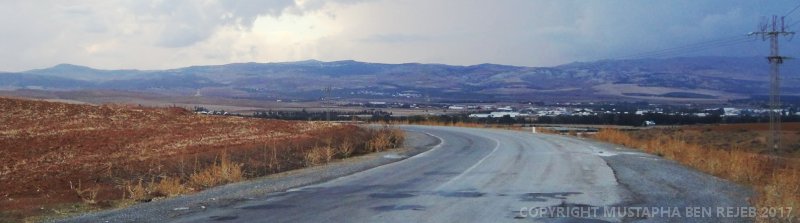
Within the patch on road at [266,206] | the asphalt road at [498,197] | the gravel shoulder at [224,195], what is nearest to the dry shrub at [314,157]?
the gravel shoulder at [224,195]

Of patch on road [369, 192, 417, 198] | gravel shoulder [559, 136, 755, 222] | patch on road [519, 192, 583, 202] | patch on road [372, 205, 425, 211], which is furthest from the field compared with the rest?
gravel shoulder [559, 136, 755, 222]

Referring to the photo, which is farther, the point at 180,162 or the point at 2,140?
the point at 2,140

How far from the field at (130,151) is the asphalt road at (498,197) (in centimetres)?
305

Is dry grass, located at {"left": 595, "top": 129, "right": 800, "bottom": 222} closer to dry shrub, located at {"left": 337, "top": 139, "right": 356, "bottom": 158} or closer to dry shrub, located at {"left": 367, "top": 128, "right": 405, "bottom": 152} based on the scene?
dry shrub, located at {"left": 367, "top": 128, "right": 405, "bottom": 152}

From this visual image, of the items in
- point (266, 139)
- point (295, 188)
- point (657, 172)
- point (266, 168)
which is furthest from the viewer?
point (266, 139)

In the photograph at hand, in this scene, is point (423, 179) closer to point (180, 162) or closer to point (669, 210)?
point (669, 210)

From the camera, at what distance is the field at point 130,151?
1645 cm

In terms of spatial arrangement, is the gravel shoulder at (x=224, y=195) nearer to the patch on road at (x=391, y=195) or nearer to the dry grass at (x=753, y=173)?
the patch on road at (x=391, y=195)

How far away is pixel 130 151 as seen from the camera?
85.9 ft

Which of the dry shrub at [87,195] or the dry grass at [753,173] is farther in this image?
the dry shrub at [87,195]

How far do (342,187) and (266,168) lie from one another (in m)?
6.29

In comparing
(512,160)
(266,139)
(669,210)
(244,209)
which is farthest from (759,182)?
(266,139)

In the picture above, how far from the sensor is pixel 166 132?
33.2 meters

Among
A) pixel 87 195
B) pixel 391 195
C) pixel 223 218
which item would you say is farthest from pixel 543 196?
pixel 87 195
